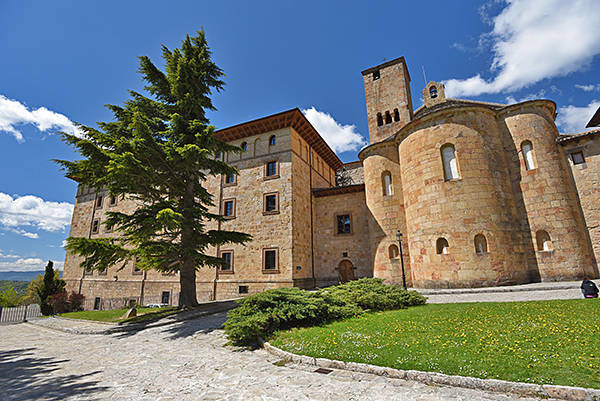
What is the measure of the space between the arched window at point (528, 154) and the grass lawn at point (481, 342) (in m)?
10.9

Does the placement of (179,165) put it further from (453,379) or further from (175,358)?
(453,379)

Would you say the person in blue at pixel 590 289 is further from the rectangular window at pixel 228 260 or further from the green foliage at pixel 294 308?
the rectangular window at pixel 228 260

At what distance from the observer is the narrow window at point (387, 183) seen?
21062mm

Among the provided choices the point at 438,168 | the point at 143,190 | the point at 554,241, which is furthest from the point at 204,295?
the point at 554,241

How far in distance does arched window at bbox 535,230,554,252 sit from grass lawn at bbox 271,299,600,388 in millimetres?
8317

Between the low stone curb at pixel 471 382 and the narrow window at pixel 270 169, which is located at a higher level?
the narrow window at pixel 270 169

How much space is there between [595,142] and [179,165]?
24348mm

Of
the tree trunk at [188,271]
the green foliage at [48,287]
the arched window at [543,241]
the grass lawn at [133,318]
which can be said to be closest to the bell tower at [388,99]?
the arched window at [543,241]

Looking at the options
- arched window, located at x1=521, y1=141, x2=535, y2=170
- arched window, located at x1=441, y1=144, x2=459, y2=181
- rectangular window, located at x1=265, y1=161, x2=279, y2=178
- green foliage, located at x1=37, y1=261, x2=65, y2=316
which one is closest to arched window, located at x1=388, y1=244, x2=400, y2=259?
arched window, located at x1=441, y1=144, x2=459, y2=181

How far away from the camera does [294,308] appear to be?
27.7ft

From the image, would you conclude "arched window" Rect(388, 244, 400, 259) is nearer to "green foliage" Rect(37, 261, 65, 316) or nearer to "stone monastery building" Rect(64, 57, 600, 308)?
"stone monastery building" Rect(64, 57, 600, 308)

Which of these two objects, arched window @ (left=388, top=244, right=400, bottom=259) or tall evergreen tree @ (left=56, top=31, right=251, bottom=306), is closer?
tall evergreen tree @ (left=56, top=31, right=251, bottom=306)

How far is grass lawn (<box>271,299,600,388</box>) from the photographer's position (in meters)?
4.47

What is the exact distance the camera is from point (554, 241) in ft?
52.2
